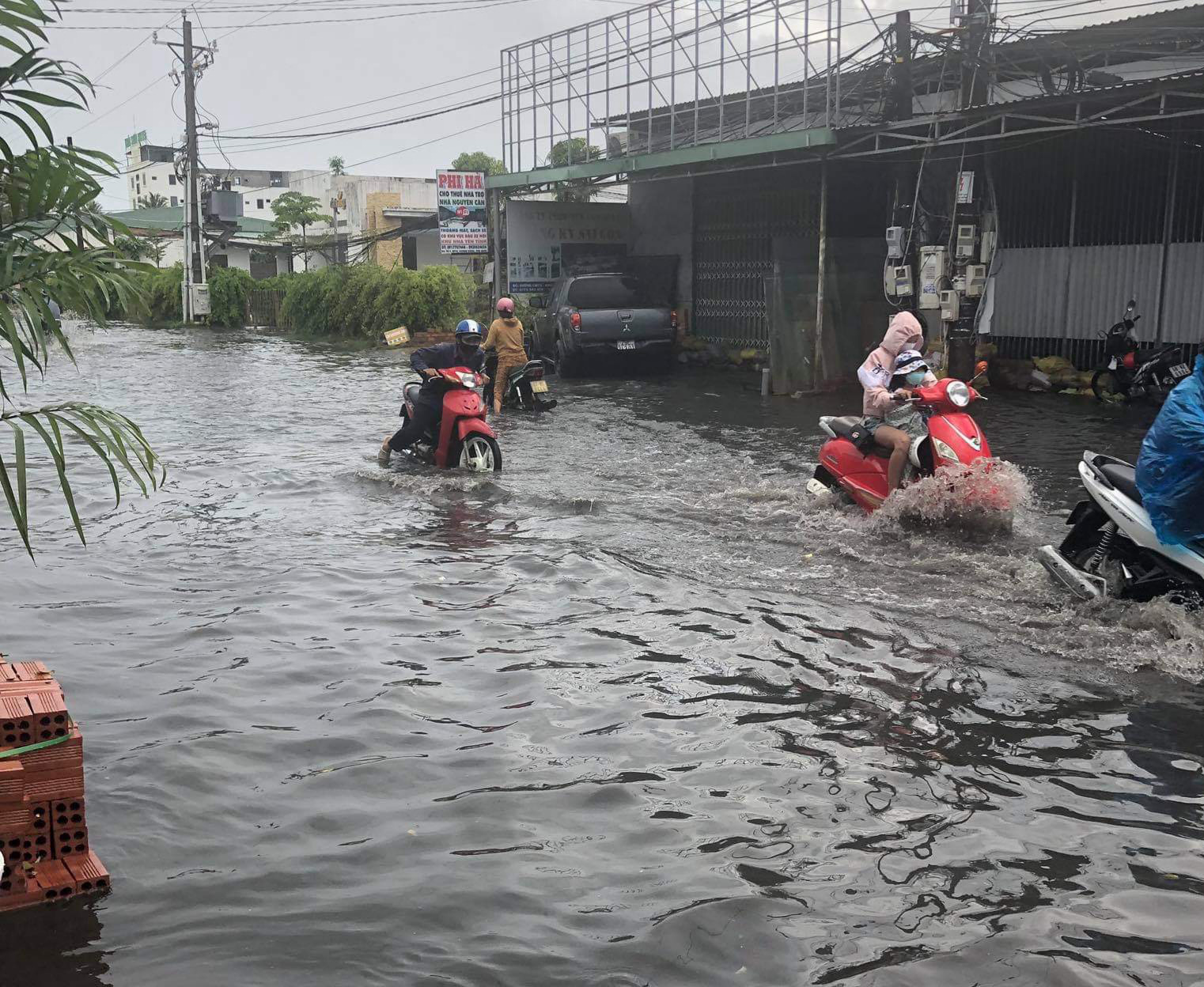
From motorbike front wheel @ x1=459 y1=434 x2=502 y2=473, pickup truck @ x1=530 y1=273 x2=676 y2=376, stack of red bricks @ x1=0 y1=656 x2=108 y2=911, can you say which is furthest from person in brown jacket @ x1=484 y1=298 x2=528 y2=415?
stack of red bricks @ x1=0 y1=656 x2=108 y2=911

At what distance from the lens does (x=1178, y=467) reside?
18.9 feet

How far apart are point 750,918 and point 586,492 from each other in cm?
711

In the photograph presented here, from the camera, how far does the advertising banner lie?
84.2 feet

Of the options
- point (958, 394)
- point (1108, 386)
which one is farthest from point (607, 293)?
point (958, 394)

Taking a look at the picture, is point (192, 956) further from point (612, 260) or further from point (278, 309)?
point (278, 309)

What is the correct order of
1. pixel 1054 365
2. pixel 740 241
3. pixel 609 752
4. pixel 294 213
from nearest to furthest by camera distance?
pixel 609 752 < pixel 1054 365 < pixel 740 241 < pixel 294 213

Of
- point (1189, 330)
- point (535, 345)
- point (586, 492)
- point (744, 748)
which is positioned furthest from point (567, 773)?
point (535, 345)

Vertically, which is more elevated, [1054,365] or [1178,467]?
[1178,467]

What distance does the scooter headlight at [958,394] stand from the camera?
26.9 ft

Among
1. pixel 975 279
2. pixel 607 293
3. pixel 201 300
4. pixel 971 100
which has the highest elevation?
pixel 971 100

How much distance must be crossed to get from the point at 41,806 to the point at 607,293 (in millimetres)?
18576

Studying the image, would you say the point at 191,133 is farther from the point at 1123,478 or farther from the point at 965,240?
the point at 1123,478

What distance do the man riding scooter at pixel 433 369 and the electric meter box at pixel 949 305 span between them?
279 inches

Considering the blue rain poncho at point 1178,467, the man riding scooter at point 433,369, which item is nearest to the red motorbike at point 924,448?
the blue rain poncho at point 1178,467
